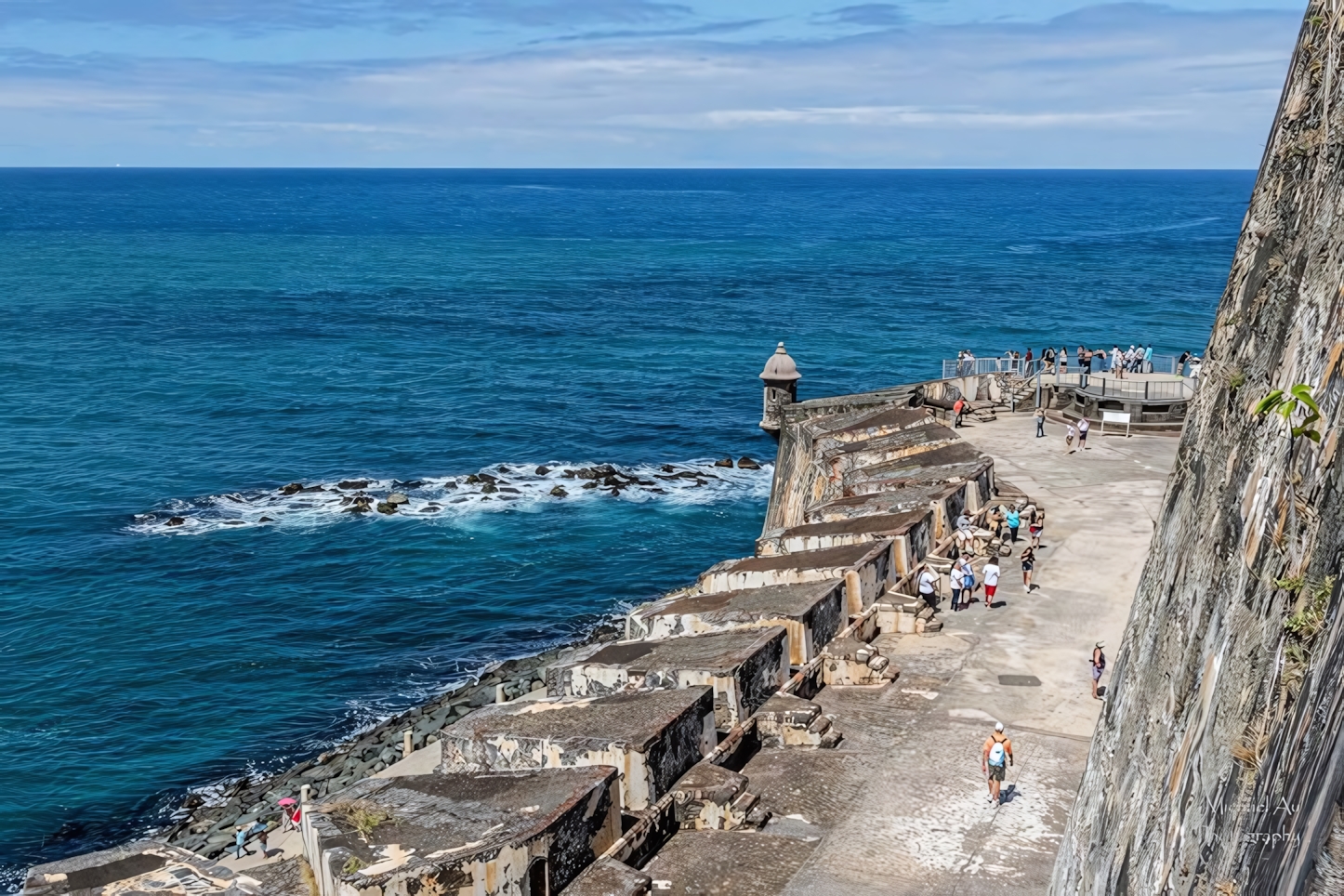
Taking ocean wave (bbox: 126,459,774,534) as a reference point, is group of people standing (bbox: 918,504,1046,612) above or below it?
above

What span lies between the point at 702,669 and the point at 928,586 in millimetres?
5910

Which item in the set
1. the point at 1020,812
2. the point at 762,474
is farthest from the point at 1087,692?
the point at 762,474

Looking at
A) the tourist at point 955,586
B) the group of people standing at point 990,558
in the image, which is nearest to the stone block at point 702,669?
the group of people standing at point 990,558

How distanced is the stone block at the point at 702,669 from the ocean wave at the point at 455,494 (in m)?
34.1

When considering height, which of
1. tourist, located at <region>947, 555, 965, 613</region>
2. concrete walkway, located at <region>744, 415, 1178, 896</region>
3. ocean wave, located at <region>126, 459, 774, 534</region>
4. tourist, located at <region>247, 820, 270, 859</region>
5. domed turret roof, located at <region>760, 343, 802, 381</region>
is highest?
domed turret roof, located at <region>760, 343, 802, 381</region>

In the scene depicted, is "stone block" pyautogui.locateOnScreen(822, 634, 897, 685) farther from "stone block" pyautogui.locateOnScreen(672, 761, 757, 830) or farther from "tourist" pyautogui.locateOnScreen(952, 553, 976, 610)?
"stone block" pyautogui.locateOnScreen(672, 761, 757, 830)

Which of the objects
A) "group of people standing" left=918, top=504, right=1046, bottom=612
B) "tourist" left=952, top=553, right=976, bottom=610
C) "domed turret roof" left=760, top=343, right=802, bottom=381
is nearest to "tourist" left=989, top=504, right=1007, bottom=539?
"group of people standing" left=918, top=504, right=1046, bottom=612

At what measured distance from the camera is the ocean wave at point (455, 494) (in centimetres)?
4884

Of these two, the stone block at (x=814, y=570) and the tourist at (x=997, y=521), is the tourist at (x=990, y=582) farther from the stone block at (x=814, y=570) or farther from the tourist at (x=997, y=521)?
the tourist at (x=997, y=521)

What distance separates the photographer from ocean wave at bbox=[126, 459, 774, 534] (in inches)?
1923

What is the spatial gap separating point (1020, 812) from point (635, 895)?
4.60 metres

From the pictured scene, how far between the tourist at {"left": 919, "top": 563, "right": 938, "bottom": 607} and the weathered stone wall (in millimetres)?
10958

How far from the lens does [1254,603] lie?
5.88 metres

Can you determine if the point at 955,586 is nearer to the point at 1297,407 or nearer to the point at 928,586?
the point at 928,586
